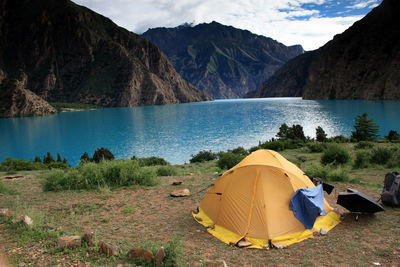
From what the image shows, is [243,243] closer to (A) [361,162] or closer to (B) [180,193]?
(B) [180,193]

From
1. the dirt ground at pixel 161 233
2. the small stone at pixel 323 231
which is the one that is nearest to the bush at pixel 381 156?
the dirt ground at pixel 161 233

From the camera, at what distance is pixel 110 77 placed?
199750 millimetres

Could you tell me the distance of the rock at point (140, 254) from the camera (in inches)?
219

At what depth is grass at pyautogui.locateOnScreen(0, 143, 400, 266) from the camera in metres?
5.86

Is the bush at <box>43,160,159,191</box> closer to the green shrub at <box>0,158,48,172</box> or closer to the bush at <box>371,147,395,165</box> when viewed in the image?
the bush at <box>371,147,395,165</box>

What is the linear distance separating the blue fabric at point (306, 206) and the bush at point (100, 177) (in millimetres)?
6758

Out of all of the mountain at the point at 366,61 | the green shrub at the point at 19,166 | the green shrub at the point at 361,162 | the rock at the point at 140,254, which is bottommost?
the green shrub at the point at 19,166

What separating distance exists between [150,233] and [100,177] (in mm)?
5865

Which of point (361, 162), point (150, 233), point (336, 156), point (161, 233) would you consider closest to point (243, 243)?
point (161, 233)

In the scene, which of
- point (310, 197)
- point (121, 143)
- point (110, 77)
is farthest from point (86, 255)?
point (110, 77)

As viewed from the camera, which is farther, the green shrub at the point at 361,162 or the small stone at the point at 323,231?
the green shrub at the point at 361,162

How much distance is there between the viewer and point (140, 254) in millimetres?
5625

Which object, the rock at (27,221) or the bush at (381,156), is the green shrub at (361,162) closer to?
the bush at (381,156)

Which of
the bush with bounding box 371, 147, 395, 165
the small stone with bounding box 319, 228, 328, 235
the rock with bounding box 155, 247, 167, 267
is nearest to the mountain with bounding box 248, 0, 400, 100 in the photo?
the bush with bounding box 371, 147, 395, 165
